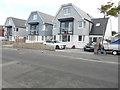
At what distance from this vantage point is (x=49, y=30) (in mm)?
29859

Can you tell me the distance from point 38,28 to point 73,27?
11.5m

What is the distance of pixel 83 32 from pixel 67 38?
3921 millimetres

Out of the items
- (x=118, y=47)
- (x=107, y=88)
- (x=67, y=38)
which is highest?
(x=67, y=38)

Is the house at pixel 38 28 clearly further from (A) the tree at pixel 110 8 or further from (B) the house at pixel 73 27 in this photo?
(A) the tree at pixel 110 8

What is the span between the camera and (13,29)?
36906 millimetres

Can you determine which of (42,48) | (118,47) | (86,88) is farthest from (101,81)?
(42,48)

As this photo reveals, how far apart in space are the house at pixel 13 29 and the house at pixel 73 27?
18.3 m

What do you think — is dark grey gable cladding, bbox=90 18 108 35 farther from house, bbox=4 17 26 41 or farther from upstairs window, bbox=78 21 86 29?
house, bbox=4 17 26 41

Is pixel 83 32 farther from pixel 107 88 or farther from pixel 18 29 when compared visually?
pixel 18 29

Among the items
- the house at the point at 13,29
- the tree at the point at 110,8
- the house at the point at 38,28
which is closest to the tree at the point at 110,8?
the tree at the point at 110,8

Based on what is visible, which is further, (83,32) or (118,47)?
(83,32)

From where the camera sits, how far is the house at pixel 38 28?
28.8 meters

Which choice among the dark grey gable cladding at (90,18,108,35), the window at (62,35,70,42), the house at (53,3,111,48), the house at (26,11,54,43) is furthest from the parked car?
the house at (26,11,54,43)

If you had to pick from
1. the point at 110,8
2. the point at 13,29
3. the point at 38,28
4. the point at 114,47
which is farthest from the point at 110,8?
the point at 13,29
